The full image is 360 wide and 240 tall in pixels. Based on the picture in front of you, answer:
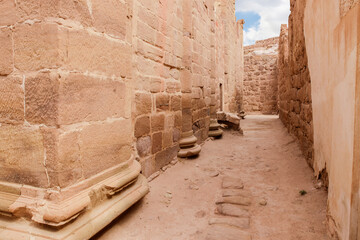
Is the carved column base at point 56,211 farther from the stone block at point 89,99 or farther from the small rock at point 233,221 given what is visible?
the small rock at point 233,221

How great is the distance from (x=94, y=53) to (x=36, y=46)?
35cm

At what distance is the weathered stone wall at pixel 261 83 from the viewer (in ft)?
43.5

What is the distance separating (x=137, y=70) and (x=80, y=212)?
162cm

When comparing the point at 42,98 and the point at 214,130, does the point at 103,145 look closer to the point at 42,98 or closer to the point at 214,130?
the point at 42,98

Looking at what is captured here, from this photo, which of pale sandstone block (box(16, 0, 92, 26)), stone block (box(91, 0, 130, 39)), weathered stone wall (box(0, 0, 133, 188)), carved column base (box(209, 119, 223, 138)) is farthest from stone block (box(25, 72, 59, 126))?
carved column base (box(209, 119, 223, 138))

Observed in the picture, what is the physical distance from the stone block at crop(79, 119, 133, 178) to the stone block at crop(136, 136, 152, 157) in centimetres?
57

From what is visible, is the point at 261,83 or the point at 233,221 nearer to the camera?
the point at 233,221

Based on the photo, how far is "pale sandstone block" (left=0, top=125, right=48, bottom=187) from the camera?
1.48 meters

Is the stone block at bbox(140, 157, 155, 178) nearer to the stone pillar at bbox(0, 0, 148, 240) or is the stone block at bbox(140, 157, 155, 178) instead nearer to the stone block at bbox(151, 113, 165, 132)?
the stone block at bbox(151, 113, 165, 132)

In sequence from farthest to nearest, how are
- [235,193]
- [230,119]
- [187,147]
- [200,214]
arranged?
[230,119] → [187,147] → [235,193] → [200,214]

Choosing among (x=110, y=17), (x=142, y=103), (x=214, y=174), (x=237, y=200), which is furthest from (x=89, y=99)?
(x=214, y=174)

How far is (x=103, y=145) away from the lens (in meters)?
1.78

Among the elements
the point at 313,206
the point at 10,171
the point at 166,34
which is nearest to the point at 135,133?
the point at 10,171

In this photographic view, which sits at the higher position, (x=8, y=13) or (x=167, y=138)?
(x=8, y=13)
